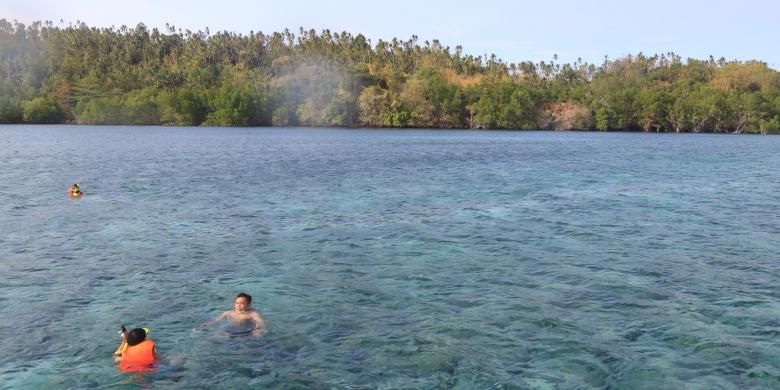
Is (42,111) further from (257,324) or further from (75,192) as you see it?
(257,324)

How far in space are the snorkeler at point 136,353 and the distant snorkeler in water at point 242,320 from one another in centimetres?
291

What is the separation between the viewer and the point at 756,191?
53406 millimetres

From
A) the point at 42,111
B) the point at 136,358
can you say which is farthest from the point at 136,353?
the point at 42,111

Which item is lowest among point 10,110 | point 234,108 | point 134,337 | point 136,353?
point 136,353

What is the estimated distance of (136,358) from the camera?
52.5 feet

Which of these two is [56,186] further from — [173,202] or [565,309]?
[565,309]

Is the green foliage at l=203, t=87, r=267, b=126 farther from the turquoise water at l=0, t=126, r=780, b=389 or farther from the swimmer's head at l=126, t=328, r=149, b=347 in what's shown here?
the swimmer's head at l=126, t=328, r=149, b=347

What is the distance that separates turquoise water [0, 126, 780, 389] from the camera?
16422 millimetres

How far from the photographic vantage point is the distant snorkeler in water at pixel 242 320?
18.8 meters

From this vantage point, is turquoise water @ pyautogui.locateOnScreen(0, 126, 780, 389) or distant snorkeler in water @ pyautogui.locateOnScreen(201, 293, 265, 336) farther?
distant snorkeler in water @ pyautogui.locateOnScreen(201, 293, 265, 336)

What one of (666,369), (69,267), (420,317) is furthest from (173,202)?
(666,369)

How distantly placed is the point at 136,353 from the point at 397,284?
412 inches

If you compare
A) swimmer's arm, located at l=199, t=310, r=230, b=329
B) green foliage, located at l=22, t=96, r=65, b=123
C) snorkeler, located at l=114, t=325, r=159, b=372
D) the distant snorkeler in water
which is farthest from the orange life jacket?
green foliage, located at l=22, t=96, r=65, b=123

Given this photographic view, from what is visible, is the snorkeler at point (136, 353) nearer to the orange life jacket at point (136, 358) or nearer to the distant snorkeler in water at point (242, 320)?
the orange life jacket at point (136, 358)
